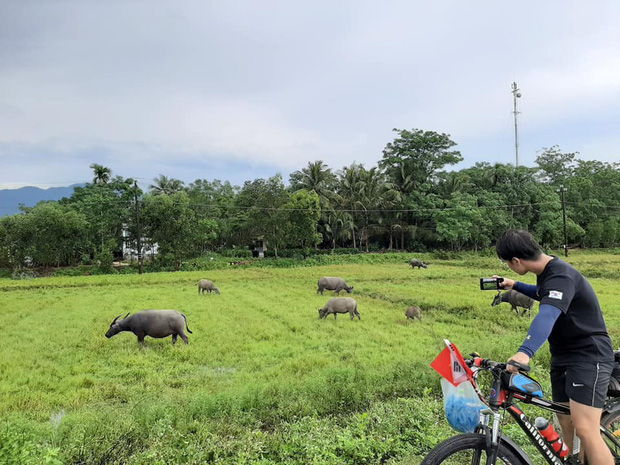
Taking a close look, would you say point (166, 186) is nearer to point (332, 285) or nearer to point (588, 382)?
point (332, 285)

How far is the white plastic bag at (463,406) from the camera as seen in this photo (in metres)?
2.03

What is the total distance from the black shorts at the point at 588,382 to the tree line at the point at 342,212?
2536cm

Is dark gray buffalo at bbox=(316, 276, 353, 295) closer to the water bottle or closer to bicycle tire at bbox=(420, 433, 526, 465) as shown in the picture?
the water bottle

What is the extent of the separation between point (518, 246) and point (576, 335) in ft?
2.00

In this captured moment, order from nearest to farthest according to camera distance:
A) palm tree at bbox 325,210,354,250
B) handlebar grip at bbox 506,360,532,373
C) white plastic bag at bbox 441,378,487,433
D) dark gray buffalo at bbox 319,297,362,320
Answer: handlebar grip at bbox 506,360,532,373
white plastic bag at bbox 441,378,487,433
dark gray buffalo at bbox 319,297,362,320
palm tree at bbox 325,210,354,250

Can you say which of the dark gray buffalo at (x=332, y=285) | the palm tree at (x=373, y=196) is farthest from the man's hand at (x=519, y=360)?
the palm tree at (x=373, y=196)

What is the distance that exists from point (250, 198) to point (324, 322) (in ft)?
86.4

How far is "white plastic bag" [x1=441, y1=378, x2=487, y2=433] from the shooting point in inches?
80.0

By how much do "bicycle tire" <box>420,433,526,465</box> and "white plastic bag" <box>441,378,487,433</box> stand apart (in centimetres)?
6

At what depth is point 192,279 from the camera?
65.8 ft

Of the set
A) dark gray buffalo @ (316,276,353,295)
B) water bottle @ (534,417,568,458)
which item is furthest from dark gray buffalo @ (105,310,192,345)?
dark gray buffalo @ (316,276,353,295)

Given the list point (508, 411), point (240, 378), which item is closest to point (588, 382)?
point (508, 411)

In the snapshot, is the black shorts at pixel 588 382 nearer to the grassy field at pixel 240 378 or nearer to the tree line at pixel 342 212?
the grassy field at pixel 240 378

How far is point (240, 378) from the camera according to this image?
5.74m
